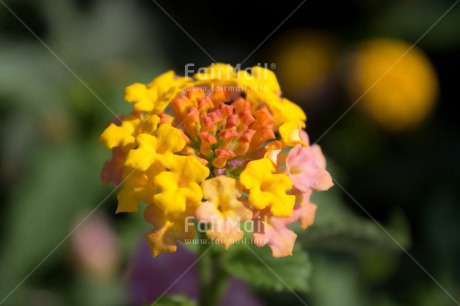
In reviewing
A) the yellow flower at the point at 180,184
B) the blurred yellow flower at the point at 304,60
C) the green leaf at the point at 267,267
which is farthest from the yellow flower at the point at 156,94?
the blurred yellow flower at the point at 304,60

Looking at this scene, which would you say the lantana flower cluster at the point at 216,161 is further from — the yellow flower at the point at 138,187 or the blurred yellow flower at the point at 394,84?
the blurred yellow flower at the point at 394,84

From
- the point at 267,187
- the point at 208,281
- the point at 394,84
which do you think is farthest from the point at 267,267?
the point at 394,84

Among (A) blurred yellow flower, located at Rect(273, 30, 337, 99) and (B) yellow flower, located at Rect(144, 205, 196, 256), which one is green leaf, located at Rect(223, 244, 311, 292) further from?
(A) blurred yellow flower, located at Rect(273, 30, 337, 99)

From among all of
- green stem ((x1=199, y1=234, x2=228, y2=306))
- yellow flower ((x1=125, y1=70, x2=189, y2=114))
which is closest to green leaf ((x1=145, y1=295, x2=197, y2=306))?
green stem ((x1=199, y1=234, x2=228, y2=306))

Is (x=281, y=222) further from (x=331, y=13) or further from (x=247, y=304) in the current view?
(x=331, y=13)

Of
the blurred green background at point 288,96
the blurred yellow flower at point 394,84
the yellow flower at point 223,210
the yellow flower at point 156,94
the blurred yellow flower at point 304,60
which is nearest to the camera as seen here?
the yellow flower at point 223,210

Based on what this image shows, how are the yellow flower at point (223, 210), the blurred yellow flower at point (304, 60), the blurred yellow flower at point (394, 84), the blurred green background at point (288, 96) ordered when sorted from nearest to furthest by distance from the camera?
1. the yellow flower at point (223, 210)
2. the blurred green background at point (288, 96)
3. the blurred yellow flower at point (394, 84)
4. the blurred yellow flower at point (304, 60)

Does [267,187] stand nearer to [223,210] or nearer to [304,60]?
[223,210]

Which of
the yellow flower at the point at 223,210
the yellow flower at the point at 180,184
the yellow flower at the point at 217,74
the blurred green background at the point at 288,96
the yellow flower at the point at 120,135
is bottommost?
the blurred green background at the point at 288,96
